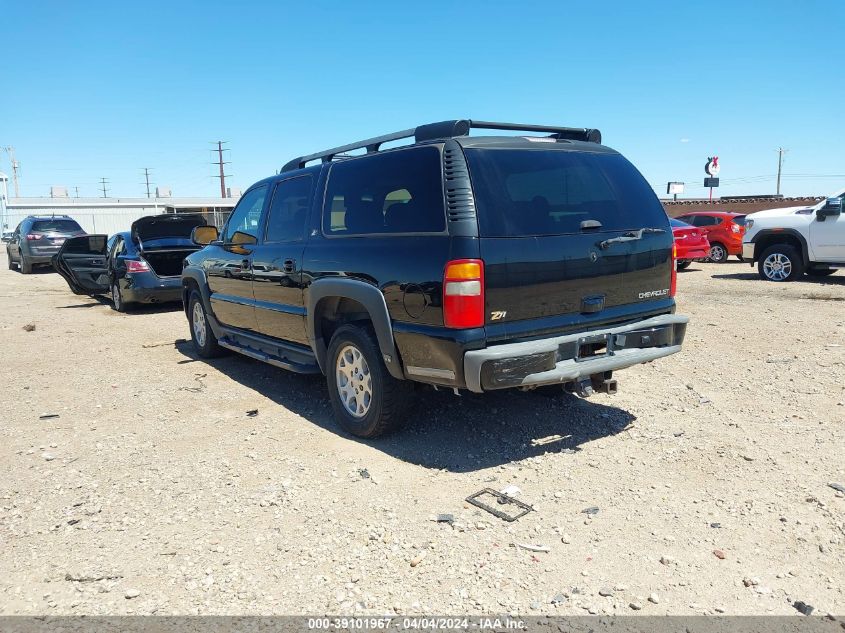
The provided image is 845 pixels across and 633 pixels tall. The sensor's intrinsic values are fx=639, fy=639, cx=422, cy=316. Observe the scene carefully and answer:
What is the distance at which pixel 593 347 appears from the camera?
4.19m

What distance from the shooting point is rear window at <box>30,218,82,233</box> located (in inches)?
789

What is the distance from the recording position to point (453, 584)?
288cm

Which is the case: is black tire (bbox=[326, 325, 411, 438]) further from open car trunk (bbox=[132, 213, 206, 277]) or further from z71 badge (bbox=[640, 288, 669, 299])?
open car trunk (bbox=[132, 213, 206, 277])

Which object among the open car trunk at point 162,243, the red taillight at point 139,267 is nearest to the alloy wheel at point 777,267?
the open car trunk at point 162,243

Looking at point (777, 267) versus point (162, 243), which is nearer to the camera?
point (162, 243)

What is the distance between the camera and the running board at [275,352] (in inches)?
208

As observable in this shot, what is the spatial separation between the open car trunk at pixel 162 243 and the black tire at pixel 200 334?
3624 millimetres

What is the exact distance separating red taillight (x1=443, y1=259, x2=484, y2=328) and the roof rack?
97cm

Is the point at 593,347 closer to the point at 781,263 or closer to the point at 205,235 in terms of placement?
the point at 205,235

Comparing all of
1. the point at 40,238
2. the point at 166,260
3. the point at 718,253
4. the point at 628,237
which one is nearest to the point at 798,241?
the point at 718,253

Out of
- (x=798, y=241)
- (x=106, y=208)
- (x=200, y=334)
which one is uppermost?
(x=106, y=208)

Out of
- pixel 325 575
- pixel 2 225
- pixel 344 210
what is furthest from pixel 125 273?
pixel 2 225

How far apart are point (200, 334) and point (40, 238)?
15539mm

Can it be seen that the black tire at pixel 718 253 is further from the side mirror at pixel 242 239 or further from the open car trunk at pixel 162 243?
the side mirror at pixel 242 239
